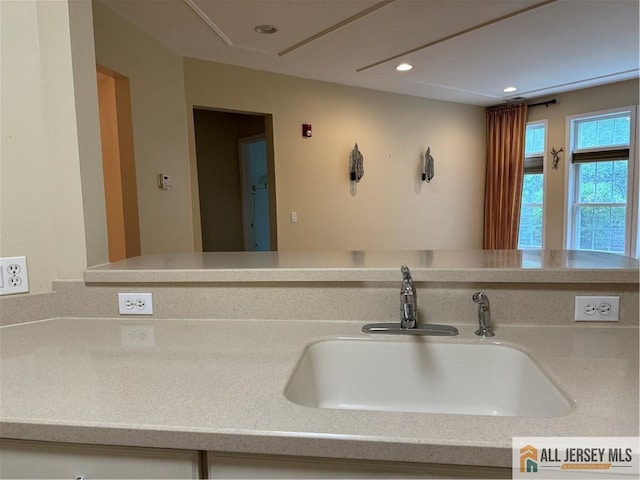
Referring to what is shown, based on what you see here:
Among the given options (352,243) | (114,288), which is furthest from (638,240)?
(114,288)

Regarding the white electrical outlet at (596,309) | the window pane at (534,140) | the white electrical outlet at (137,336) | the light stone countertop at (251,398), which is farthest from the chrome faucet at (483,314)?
the window pane at (534,140)

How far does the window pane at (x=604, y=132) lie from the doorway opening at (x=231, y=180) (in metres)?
3.99

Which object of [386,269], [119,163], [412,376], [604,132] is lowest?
[412,376]

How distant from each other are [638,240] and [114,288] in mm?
5375

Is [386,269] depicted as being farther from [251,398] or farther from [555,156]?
[555,156]

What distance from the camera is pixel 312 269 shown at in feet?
3.99

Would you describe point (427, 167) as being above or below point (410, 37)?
below

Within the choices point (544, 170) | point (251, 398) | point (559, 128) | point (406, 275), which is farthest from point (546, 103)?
point (251, 398)

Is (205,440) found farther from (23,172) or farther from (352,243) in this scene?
(352,243)

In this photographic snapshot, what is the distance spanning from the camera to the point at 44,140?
1.25 meters

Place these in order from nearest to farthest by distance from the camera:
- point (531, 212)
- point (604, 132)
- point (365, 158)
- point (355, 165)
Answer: point (355, 165) → point (365, 158) → point (604, 132) → point (531, 212)

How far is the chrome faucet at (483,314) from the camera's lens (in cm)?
107

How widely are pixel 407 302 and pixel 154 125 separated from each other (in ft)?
8.82

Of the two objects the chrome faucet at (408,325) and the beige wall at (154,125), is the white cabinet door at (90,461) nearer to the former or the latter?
the chrome faucet at (408,325)
